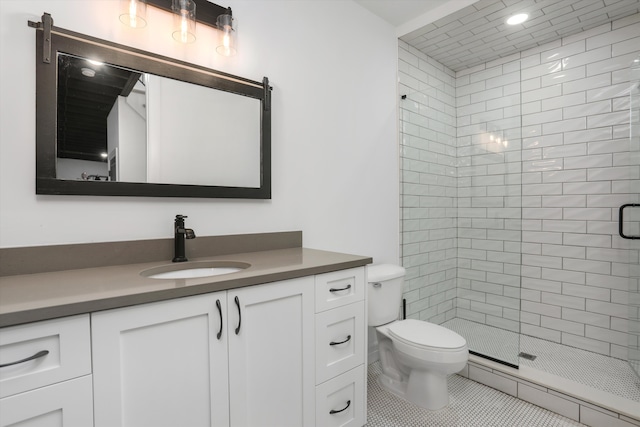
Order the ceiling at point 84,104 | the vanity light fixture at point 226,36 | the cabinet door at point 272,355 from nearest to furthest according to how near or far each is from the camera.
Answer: the cabinet door at point 272,355, the ceiling at point 84,104, the vanity light fixture at point 226,36

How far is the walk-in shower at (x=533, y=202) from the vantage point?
2369 millimetres

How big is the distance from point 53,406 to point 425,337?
1697 mm

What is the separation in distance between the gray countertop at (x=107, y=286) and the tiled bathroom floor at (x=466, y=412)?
3.30 ft

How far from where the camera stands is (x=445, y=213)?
3.04m

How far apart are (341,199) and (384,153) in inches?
23.9

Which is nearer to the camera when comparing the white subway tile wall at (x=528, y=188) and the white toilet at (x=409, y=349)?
the white toilet at (x=409, y=349)

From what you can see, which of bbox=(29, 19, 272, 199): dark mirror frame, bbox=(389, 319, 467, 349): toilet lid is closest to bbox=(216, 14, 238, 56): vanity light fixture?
bbox=(29, 19, 272, 199): dark mirror frame

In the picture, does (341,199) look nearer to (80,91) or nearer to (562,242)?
(80,91)

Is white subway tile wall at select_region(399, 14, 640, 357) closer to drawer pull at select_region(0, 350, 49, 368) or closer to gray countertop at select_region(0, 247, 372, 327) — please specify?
gray countertop at select_region(0, 247, 372, 327)

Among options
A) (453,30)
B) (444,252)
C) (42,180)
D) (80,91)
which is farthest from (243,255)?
(453,30)

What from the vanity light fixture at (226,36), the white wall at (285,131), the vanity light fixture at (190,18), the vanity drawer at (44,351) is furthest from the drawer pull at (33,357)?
the vanity light fixture at (226,36)

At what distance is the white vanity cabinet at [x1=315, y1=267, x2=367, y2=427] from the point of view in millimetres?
1406

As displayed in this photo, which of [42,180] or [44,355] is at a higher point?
[42,180]

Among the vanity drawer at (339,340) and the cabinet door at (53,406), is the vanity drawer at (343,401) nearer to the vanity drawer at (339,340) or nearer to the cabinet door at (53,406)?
the vanity drawer at (339,340)
